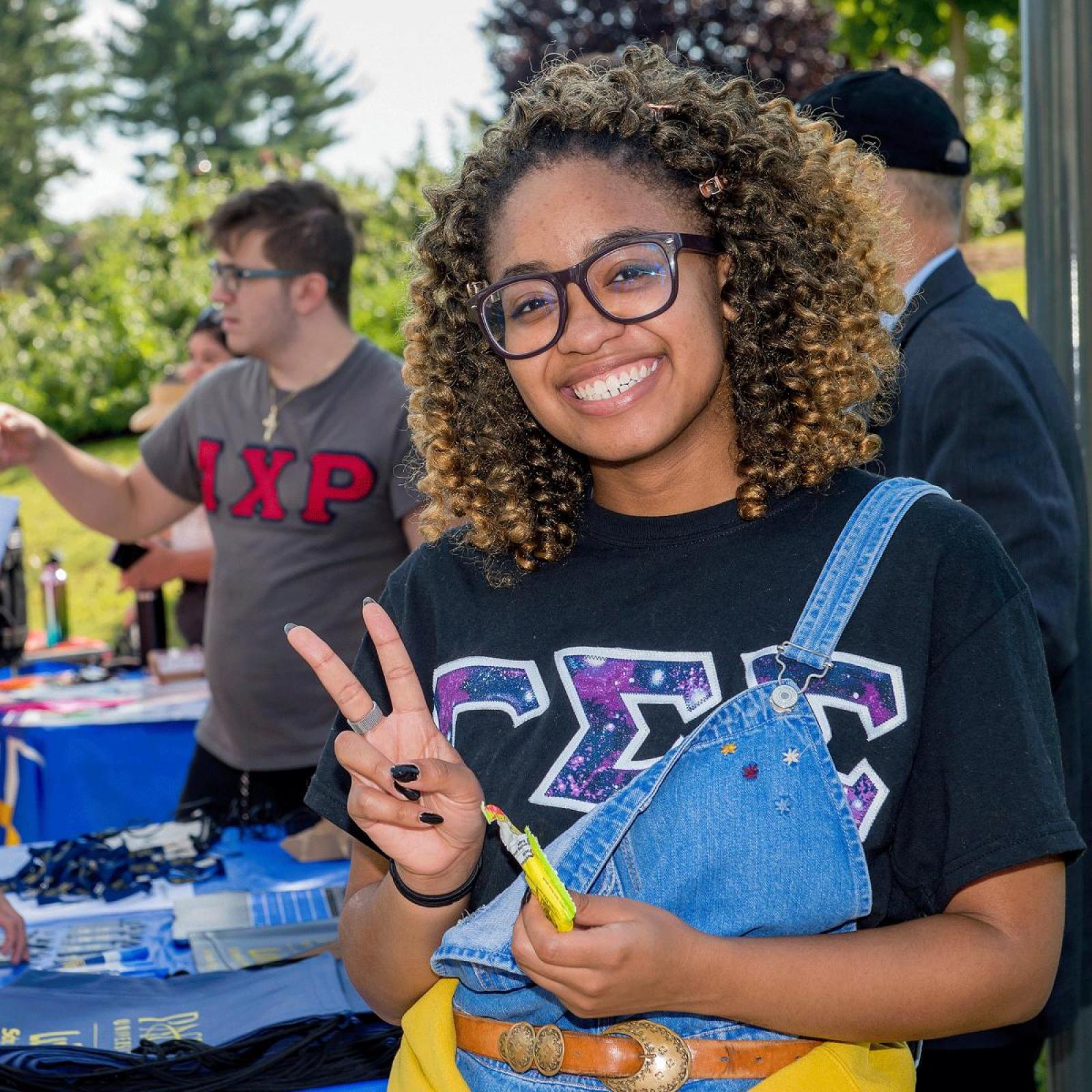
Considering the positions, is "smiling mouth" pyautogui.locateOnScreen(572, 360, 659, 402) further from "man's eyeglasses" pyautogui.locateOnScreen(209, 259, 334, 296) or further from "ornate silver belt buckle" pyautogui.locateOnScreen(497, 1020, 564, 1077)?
"man's eyeglasses" pyautogui.locateOnScreen(209, 259, 334, 296)

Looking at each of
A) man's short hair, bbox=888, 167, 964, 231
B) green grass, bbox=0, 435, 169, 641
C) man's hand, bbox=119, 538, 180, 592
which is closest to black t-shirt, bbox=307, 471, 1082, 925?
man's short hair, bbox=888, 167, 964, 231

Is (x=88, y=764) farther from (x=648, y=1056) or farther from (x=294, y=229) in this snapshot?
(x=648, y=1056)

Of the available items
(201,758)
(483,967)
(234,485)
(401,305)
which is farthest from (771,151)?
(201,758)

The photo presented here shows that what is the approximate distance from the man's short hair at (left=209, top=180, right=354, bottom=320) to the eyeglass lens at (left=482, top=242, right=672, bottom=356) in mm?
2378

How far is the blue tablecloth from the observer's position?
149 inches

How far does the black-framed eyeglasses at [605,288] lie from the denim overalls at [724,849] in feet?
1.24

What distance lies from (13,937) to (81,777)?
1.66 metres

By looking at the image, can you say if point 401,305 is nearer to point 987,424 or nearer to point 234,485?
point 987,424

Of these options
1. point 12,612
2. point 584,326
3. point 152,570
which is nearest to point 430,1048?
point 584,326

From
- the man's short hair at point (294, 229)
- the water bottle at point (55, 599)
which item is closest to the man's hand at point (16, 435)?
the man's short hair at point (294, 229)

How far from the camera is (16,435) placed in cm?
338

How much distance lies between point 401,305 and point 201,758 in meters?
2.10

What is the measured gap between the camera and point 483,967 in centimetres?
120

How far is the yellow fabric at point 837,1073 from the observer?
44.5 inches
